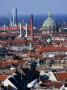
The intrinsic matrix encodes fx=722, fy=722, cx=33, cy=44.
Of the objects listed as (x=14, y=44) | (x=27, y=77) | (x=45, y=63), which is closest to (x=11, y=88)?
(x=27, y=77)

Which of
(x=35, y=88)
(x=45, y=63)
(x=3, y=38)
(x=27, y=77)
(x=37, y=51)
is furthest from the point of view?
(x=3, y=38)

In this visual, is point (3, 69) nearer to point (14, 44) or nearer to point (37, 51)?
point (37, 51)

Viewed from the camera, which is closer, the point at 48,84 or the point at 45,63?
the point at 48,84

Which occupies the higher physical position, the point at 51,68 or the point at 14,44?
the point at 51,68

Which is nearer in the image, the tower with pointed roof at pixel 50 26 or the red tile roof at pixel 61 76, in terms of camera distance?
the red tile roof at pixel 61 76

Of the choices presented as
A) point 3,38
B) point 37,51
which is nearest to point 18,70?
point 37,51

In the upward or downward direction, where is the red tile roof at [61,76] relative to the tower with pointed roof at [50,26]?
upward

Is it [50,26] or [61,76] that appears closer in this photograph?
[61,76]

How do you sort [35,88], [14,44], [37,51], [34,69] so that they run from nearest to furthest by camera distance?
[35,88], [34,69], [37,51], [14,44]

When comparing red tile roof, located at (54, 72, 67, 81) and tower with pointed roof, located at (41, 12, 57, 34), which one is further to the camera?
tower with pointed roof, located at (41, 12, 57, 34)

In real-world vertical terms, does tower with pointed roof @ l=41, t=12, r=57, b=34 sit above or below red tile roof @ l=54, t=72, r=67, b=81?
below

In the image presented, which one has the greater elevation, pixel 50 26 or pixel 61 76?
pixel 61 76
